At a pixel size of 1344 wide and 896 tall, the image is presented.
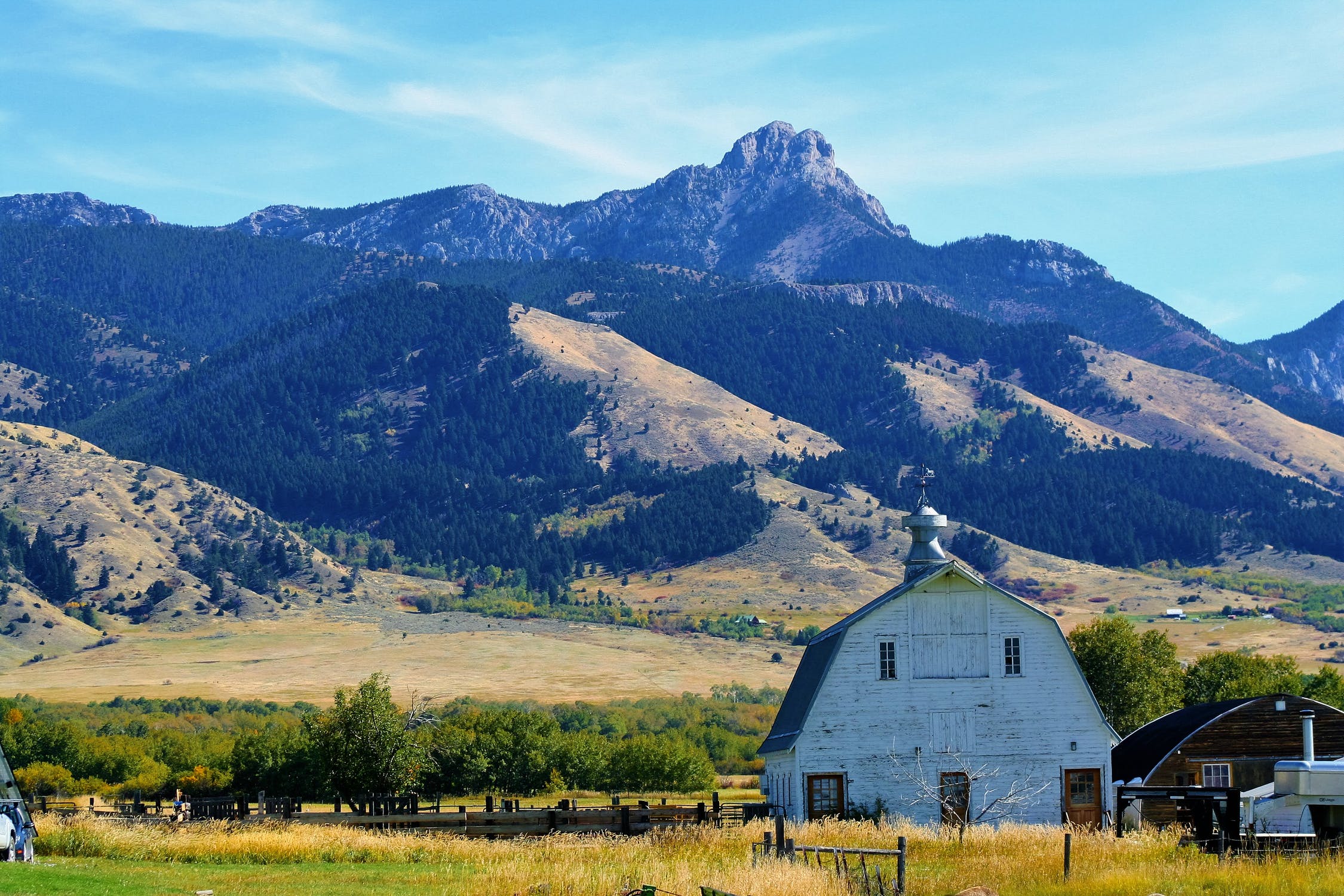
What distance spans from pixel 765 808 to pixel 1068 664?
10292mm

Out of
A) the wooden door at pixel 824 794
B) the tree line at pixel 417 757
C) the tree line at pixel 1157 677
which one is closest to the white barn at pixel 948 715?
the wooden door at pixel 824 794

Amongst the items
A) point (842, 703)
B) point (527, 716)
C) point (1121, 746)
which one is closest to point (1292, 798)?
point (842, 703)

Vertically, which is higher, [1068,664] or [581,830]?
[1068,664]

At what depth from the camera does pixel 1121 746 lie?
186 feet

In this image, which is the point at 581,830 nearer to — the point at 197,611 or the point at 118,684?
the point at 118,684

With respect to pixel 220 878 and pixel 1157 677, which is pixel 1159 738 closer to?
pixel 1157 677

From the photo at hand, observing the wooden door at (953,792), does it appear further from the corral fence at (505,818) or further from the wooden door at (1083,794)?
the corral fence at (505,818)

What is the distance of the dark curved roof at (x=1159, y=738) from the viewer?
50.9m

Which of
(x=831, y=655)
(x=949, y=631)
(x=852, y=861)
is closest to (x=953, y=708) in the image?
(x=949, y=631)

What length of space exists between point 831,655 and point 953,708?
3.64m

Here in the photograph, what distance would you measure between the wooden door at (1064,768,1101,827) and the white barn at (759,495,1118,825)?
0.11ft

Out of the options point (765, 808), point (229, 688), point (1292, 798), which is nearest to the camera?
point (1292, 798)

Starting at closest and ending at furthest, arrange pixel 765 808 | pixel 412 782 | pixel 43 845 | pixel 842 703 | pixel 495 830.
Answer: pixel 43 845 < pixel 495 830 < pixel 765 808 < pixel 842 703 < pixel 412 782

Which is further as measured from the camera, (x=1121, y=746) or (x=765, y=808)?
(x=1121, y=746)
